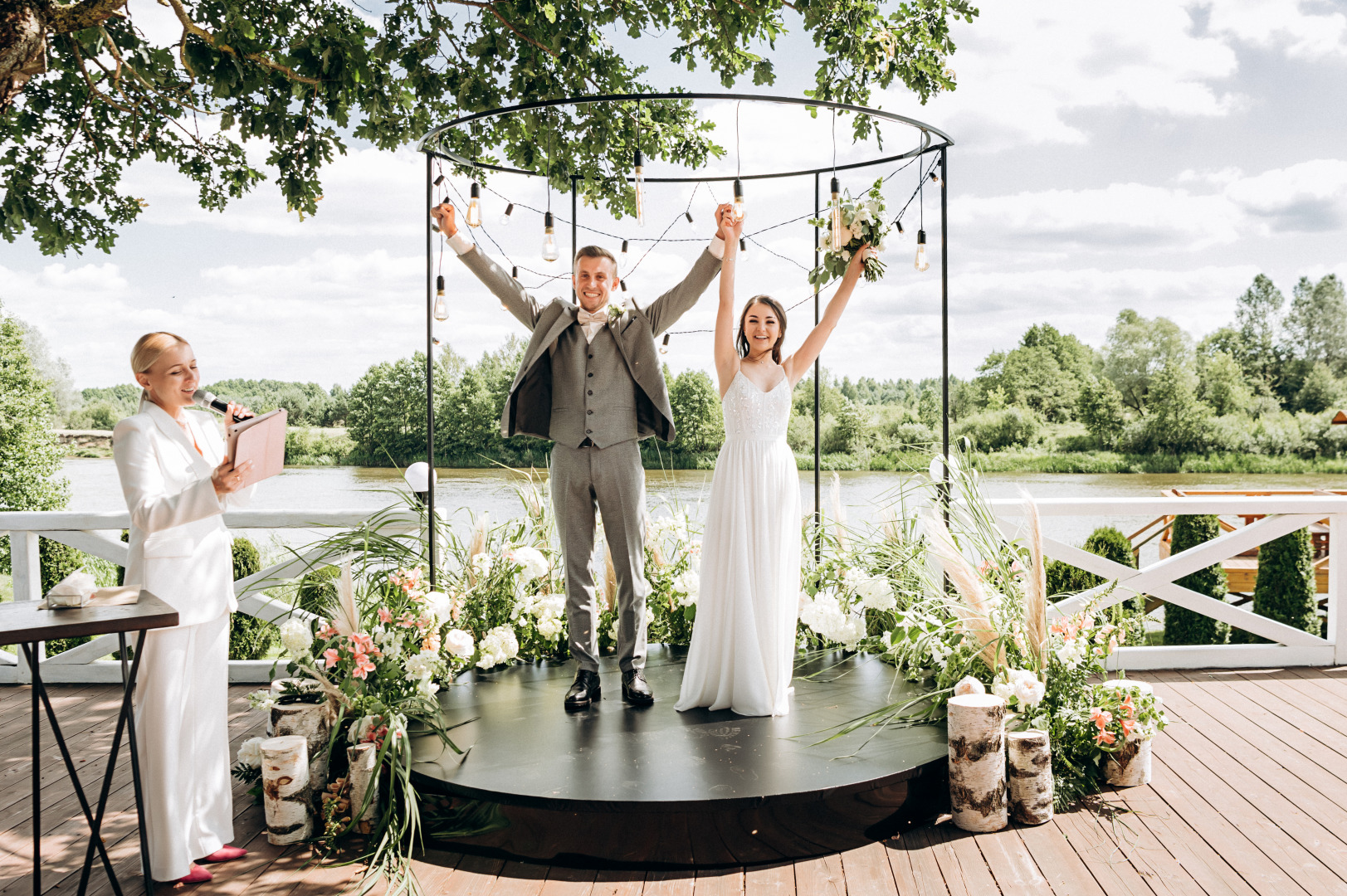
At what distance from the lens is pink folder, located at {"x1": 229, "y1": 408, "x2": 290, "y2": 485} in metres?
2.67

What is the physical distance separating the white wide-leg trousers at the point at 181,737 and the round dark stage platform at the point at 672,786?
65cm

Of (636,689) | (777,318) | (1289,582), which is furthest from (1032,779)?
(1289,582)

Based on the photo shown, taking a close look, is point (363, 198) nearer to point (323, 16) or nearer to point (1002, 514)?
point (323, 16)

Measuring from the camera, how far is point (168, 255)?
1923 cm

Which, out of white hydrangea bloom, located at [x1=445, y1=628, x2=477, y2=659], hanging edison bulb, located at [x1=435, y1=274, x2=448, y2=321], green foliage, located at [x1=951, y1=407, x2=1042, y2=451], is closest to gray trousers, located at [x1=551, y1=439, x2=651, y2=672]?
white hydrangea bloom, located at [x1=445, y1=628, x2=477, y2=659]

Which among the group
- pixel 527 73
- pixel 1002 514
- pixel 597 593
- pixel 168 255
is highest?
pixel 168 255

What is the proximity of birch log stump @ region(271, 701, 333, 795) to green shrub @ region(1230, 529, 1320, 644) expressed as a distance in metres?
5.50

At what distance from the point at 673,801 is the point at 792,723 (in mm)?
821

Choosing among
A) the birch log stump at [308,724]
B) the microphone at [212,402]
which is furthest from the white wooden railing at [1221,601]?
the microphone at [212,402]

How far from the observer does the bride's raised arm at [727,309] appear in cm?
343

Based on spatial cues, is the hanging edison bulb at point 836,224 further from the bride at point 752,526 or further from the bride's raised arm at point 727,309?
the bride's raised arm at point 727,309

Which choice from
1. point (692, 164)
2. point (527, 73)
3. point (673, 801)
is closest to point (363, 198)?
point (692, 164)

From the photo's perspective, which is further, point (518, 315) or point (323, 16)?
point (323, 16)

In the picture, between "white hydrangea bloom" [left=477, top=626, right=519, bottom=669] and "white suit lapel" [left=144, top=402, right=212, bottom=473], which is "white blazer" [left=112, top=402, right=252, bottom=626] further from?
"white hydrangea bloom" [left=477, top=626, right=519, bottom=669]
